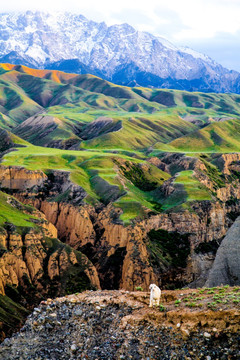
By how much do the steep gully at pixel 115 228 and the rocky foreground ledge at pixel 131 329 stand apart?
47922 millimetres

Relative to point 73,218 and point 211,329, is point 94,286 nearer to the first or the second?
point 73,218

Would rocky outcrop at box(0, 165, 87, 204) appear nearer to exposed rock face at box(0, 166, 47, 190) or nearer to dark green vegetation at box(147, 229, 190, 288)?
exposed rock face at box(0, 166, 47, 190)

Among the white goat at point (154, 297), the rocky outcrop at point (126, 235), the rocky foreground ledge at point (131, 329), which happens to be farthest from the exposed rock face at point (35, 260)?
the white goat at point (154, 297)

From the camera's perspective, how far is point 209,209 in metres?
98.6

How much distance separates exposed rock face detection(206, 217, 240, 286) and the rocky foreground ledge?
32.5 m

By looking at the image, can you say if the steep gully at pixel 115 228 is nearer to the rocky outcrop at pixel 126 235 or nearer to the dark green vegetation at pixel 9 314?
the rocky outcrop at pixel 126 235

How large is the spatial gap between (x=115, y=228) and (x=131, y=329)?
60.9 m

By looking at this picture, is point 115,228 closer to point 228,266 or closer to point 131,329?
point 228,266

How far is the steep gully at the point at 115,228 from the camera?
76.6m

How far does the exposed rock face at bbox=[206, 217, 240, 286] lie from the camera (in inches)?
2276

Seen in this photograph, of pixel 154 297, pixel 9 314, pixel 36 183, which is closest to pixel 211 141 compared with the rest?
pixel 36 183

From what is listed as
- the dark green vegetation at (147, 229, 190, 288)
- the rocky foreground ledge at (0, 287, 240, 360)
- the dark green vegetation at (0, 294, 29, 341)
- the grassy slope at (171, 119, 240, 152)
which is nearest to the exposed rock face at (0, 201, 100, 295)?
the dark green vegetation at (0, 294, 29, 341)

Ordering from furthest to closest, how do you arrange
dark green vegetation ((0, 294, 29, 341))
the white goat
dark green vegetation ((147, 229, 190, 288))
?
1. dark green vegetation ((147, 229, 190, 288))
2. dark green vegetation ((0, 294, 29, 341))
3. the white goat

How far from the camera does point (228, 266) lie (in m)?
60.7
